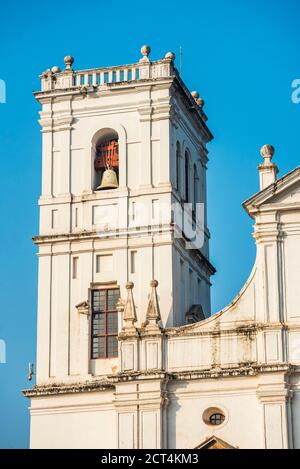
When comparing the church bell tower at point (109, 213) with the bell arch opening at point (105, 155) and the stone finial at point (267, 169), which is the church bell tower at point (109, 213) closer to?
the bell arch opening at point (105, 155)

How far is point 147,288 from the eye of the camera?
55.4 metres

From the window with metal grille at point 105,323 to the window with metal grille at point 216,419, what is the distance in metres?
4.99

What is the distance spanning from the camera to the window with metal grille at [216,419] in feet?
170

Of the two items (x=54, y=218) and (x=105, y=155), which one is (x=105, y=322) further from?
(x=105, y=155)

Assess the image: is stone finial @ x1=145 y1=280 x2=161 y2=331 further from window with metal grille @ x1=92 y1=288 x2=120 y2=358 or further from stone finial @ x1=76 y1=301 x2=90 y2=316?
stone finial @ x1=76 y1=301 x2=90 y2=316

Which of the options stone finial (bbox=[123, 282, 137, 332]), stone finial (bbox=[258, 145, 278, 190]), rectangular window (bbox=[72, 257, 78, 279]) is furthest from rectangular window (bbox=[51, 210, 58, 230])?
stone finial (bbox=[258, 145, 278, 190])

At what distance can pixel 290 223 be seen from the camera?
53.1 meters

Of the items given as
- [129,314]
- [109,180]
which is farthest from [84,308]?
[109,180]

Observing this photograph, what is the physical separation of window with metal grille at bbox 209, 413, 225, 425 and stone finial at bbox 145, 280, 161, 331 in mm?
3594

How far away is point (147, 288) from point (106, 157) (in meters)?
5.90

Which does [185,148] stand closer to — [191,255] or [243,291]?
[191,255]

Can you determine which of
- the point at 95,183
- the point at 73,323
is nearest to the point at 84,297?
the point at 73,323

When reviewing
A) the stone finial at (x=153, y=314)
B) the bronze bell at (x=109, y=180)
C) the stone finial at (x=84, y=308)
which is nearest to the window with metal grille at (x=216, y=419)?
the stone finial at (x=153, y=314)

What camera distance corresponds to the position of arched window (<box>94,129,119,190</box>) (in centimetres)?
5800
